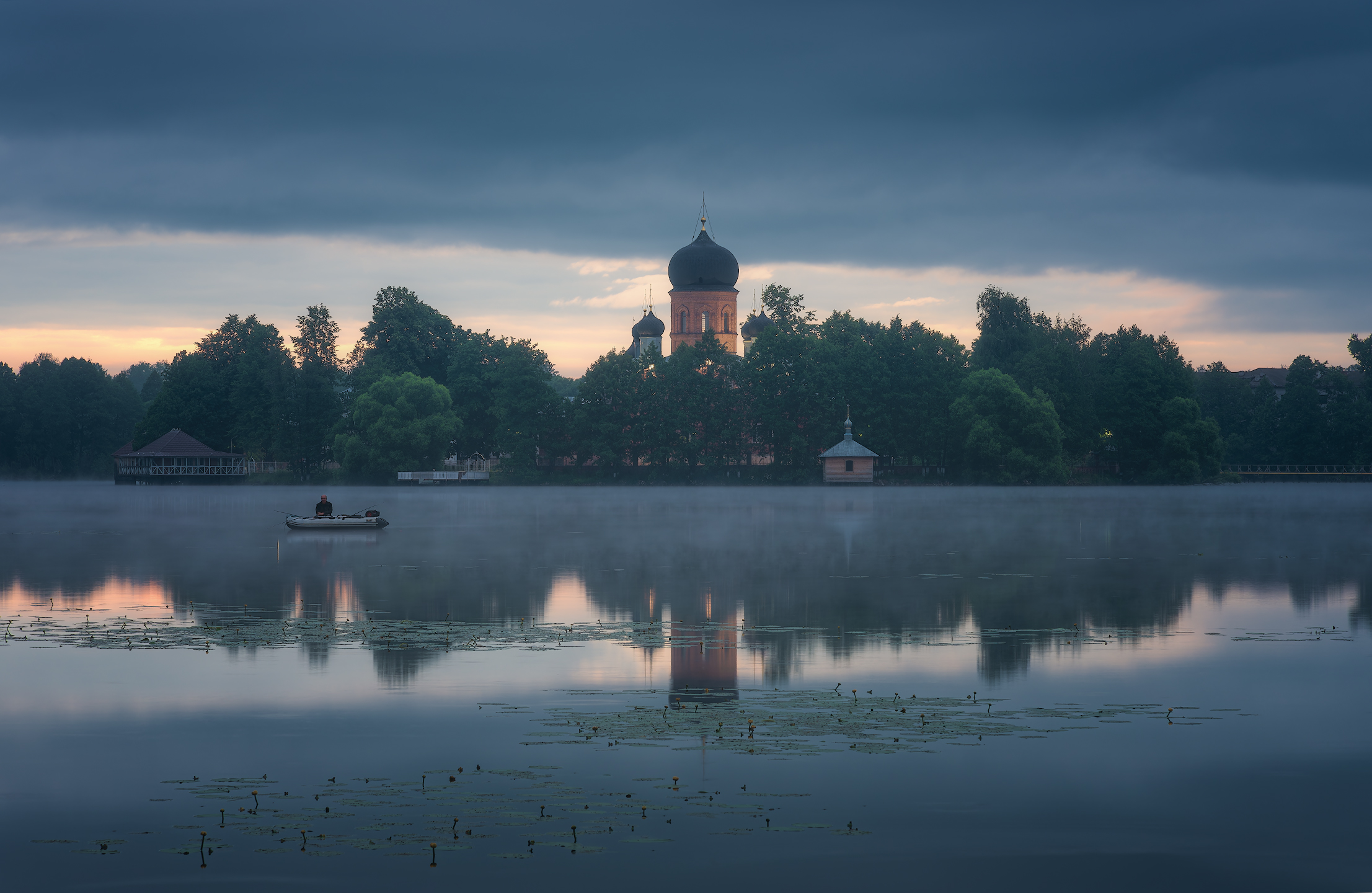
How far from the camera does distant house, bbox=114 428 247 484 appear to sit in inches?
5733

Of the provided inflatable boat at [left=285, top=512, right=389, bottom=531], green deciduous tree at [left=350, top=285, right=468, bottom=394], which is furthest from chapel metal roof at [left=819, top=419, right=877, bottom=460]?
inflatable boat at [left=285, top=512, right=389, bottom=531]

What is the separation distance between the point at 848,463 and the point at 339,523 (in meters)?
80.6

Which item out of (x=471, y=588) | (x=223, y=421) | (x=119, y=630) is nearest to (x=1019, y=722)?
(x=119, y=630)

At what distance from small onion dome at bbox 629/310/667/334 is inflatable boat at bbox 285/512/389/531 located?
142 meters

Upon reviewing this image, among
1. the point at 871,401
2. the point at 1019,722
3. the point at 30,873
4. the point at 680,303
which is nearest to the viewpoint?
the point at 30,873

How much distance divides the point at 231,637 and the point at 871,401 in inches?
4532

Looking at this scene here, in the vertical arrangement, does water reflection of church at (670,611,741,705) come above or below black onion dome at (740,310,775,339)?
below

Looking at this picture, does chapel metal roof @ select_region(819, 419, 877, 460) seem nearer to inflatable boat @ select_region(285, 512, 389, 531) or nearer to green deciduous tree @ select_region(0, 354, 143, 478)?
inflatable boat @ select_region(285, 512, 389, 531)

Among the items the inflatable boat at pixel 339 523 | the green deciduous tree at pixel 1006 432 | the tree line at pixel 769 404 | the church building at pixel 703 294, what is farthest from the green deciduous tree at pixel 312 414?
the inflatable boat at pixel 339 523

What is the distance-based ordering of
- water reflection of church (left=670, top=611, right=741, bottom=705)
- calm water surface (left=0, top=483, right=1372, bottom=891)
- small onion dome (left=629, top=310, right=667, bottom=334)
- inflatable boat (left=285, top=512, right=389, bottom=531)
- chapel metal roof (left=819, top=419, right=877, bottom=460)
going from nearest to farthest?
1. calm water surface (left=0, top=483, right=1372, bottom=891)
2. water reflection of church (left=670, top=611, right=741, bottom=705)
3. inflatable boat (left=285, top=512, right=389, bottom=531)
4. chapel metal roof (left=819, top=419, right=877, bottom=460)
5. small onion dome (left=629, top=310, right=667, bottom=334)

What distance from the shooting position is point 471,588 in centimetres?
2703

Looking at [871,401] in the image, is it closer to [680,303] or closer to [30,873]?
[680,303]

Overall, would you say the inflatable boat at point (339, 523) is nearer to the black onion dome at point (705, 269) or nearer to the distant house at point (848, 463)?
the distant house at point (848, 463)

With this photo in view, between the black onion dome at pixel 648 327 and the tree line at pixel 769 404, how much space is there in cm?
3802
